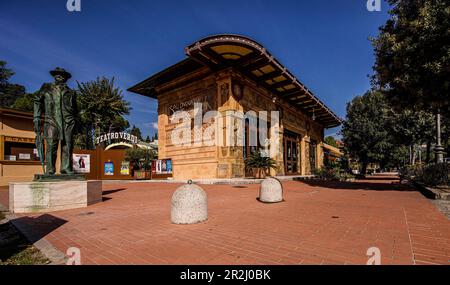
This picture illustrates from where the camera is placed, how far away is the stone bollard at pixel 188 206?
14.4ft

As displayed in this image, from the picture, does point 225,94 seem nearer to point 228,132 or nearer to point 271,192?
point 228,132

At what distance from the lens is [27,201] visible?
588cm

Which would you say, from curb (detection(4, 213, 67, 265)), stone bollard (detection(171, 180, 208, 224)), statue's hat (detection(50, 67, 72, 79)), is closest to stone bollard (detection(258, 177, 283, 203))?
stone bollard (detection(171, 180, 208, 224))

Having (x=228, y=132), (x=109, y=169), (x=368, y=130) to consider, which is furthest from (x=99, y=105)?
(x=368, y=130)

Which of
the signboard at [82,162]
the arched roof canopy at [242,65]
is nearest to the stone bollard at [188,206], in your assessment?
the arched roof canopy at [242,65]

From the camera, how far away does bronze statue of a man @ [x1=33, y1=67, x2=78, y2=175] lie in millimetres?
6496

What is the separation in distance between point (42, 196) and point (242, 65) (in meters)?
11.7

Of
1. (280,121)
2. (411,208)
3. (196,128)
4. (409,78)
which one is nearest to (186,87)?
(196,128)

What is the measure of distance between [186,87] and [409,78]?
12912 mm

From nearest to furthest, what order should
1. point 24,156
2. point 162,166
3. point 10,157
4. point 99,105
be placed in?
point 10,157 < point 24,156 < point 162,166 < point 99,105

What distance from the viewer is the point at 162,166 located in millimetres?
18016

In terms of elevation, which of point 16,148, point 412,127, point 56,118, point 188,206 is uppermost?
point 412,127

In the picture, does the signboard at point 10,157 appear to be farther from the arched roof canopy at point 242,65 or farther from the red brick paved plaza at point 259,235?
the red brick paved plaza at point 259,235
